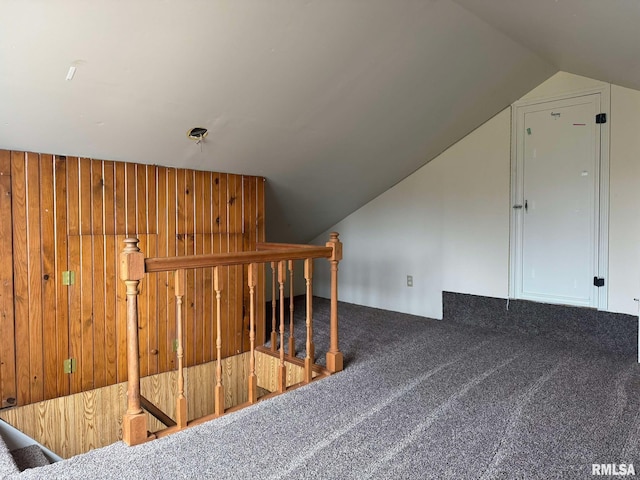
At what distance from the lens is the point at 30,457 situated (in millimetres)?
2184

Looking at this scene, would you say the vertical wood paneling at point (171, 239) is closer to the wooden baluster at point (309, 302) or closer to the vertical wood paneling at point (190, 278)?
the vertical wood paneling at point (190, 278)

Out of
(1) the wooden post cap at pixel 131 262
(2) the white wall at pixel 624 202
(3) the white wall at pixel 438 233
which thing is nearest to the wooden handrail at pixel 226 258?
(1) the wooden post cap at pixel 131 262

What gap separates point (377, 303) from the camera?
461 centimetres

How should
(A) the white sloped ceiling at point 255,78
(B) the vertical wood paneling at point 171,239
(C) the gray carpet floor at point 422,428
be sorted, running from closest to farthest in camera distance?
(C) the gray carpet floor at point 422,428 < (A) the white sloped ceiling at point 255,78 < (B) the vertical wood paneling at point 171,239

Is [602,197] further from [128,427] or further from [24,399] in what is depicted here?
[24,399]

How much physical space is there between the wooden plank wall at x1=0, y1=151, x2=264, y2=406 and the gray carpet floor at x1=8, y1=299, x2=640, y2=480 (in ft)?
3.32

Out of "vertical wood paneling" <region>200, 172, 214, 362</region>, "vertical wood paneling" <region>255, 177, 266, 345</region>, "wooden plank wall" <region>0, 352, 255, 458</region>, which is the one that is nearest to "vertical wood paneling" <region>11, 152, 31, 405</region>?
"wooden plank wall" <region>0, 352, 255, 458</region>

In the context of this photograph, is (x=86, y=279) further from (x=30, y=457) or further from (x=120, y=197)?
(x=30, y=457)

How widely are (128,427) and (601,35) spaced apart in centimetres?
306

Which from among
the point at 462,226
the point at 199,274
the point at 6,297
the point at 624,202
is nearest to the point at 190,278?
the point at 199,274

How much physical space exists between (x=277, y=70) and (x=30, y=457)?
249cm

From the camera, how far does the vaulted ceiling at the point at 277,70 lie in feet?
5.56

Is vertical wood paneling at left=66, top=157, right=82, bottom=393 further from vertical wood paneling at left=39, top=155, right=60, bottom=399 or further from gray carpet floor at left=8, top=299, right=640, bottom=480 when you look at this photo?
gray carpet floor at left=8, top=299, right=640, bottom=480

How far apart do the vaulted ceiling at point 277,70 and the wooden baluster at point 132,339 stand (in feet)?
2.74
